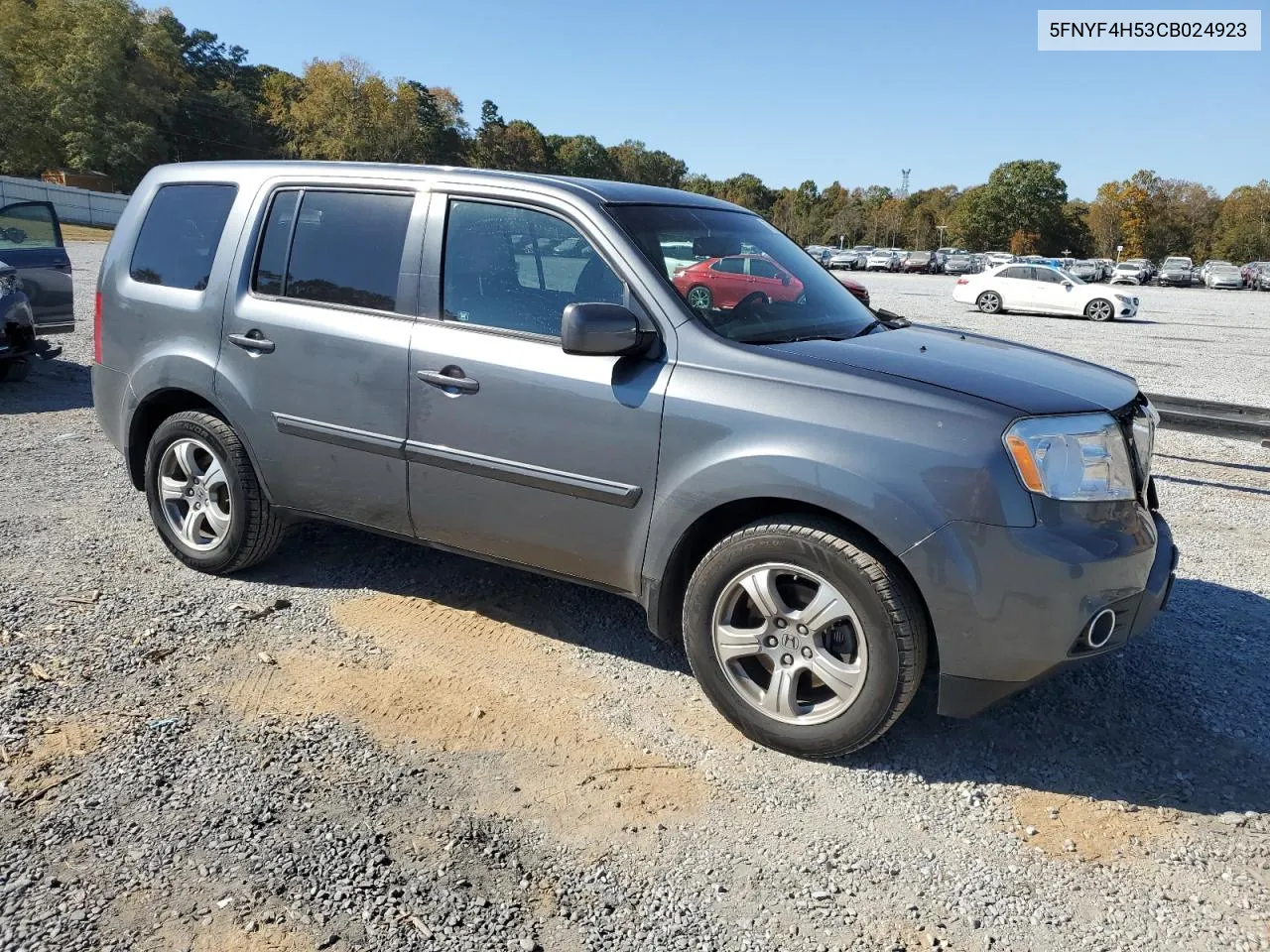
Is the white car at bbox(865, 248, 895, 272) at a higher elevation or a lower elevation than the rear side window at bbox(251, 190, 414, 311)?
higher

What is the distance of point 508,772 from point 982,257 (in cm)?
6897

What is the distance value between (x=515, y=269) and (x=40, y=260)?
8.39 meters

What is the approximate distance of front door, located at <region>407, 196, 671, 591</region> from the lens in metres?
3.54

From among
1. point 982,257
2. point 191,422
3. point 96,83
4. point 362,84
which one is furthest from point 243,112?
point 191,422

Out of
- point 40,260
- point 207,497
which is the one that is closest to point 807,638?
point 207,497

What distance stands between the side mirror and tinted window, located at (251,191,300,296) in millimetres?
1705

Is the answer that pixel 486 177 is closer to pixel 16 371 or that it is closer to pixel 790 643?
pixel 790 643

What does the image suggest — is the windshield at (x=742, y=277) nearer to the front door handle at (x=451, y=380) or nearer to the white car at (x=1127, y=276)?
the front door handle at (x=451, y=380)

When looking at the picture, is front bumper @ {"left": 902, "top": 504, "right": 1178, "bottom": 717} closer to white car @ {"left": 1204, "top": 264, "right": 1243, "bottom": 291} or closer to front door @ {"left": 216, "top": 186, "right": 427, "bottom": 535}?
front door @ {"left": 216, "top": 186, "right": 427, "bottom": 535}

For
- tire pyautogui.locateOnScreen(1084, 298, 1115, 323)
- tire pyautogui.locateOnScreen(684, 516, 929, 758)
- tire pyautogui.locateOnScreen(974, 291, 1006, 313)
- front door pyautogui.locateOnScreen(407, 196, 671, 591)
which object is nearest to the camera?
tire pyautogui.locateOnScreen(684, 516, 929, 758)

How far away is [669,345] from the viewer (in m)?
3.50

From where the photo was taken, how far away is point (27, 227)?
1007 cm

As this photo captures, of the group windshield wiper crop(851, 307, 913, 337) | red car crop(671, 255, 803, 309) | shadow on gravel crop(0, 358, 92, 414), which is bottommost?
shadow on gravel crop(0, 358, 92, 414)

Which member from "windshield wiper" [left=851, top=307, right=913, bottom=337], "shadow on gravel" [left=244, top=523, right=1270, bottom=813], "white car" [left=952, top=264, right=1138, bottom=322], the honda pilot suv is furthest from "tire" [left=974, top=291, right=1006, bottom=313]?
the honda pilot suv
